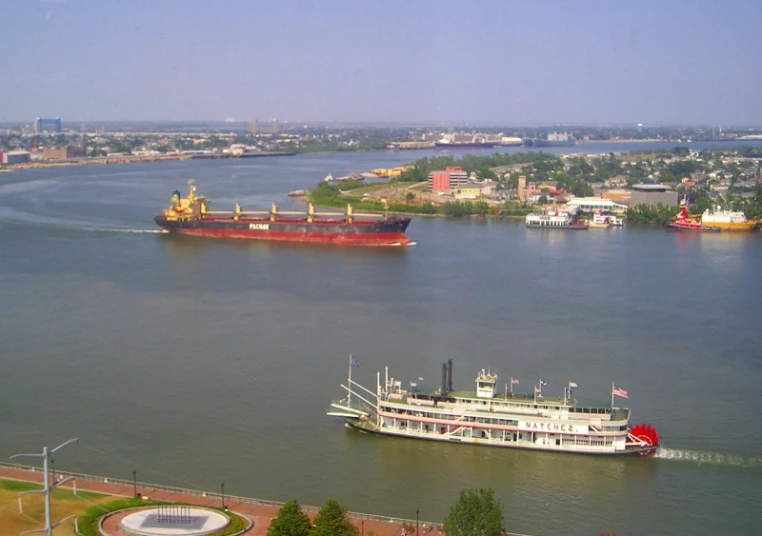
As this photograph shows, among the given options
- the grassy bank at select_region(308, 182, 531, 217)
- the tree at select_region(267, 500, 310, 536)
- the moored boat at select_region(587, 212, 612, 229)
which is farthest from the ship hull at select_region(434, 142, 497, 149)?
the tree at select_region(267, 500, 310, 536)

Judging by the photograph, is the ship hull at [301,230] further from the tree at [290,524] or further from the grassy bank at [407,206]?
the tree at [290,524]

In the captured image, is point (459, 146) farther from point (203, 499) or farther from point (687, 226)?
point (203, 499)

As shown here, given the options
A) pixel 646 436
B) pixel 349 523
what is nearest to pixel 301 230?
pixel 646 436

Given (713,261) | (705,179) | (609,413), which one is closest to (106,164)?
(705,179)

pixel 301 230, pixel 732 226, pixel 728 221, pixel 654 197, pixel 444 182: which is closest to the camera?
pixel 301 230

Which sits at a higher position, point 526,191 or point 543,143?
point 543,143

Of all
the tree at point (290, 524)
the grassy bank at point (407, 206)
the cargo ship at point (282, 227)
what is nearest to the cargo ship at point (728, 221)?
the grassy bank at point (407, 206)
